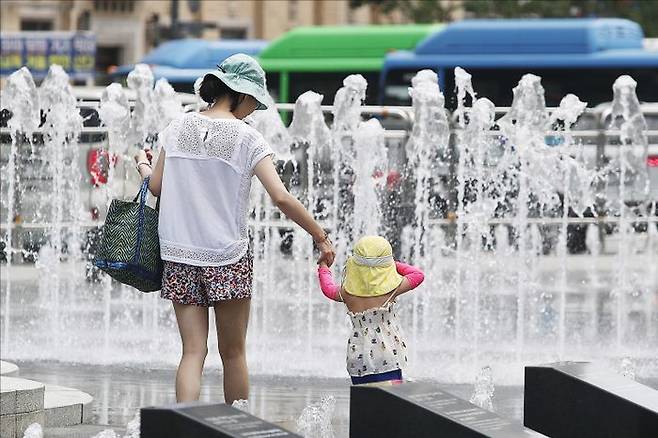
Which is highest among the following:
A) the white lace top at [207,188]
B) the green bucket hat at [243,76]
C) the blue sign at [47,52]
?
the blue sign at [47,52]

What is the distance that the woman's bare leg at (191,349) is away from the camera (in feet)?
21.8

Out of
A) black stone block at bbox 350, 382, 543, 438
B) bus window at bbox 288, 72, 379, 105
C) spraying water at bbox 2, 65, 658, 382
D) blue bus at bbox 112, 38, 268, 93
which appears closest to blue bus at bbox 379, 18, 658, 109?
bus window at bbox 288, 72, 379, 105

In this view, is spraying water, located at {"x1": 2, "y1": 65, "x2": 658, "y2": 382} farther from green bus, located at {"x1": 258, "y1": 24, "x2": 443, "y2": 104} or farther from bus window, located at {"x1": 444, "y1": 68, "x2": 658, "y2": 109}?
green bus, located at {"x1": 258, "y1": 24, "x2": 443, "y2": 104}

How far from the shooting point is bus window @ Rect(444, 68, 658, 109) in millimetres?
23047

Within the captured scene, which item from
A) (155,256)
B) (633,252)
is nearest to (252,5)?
(633,252)

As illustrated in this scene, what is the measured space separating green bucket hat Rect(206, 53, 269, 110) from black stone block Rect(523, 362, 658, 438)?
135 centimetres

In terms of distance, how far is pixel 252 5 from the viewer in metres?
44.9

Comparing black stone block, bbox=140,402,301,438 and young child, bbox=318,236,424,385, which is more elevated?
young child, bbox=318,236,424,385

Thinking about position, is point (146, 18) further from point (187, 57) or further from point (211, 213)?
point (211, 213)

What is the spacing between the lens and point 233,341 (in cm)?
672

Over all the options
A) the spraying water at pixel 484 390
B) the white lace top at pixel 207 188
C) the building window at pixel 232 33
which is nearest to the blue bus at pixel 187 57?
the building window at pixel 232 33

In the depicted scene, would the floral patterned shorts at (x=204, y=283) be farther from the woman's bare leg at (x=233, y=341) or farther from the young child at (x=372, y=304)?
the young child at (x=372, y=304)

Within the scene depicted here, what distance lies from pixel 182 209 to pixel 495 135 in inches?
324

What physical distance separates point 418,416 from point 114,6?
3731cm
